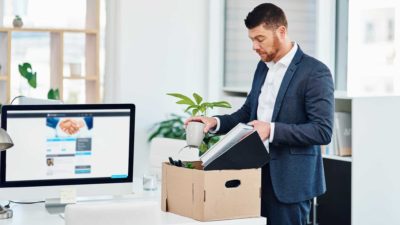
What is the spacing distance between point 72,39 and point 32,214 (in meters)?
3.60

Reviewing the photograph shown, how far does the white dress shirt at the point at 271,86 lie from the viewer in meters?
3.31

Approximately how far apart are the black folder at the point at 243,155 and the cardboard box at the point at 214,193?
0.03 meters

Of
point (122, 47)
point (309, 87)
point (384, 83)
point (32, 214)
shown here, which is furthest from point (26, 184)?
point (122, 47)

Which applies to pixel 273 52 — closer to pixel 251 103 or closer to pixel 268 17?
pixel 268 17

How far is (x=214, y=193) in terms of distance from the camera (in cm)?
295

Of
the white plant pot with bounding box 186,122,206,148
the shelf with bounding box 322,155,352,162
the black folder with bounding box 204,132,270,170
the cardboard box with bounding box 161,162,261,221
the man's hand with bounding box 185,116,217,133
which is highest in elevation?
the man's hand with bounding box 185,116,217,133

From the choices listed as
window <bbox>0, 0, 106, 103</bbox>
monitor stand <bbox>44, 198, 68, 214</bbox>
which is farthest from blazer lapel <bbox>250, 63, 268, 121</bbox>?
window <bbox>0, 0, 106, 103</bbox>

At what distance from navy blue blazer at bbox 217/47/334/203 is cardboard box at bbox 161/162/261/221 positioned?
0.18m

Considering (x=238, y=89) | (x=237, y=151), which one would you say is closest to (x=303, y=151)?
(x=237, y=151)

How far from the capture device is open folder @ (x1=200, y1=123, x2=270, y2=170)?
117 inches

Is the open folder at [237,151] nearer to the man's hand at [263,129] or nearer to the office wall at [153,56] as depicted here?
the man's hand at [263,129]

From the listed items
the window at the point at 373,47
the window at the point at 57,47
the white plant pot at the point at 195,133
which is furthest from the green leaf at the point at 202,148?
the window at the point at 57,47

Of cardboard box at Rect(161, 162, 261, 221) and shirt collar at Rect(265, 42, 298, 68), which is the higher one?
shirt collar at Rect(265, 42, 298, 68)

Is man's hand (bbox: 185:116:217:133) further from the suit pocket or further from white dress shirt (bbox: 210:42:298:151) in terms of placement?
the suit pocket
